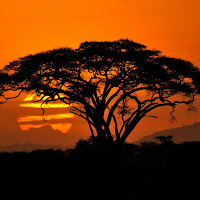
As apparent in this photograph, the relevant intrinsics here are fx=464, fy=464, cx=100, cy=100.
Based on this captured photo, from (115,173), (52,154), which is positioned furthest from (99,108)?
(115,173)

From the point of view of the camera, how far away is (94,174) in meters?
26.6

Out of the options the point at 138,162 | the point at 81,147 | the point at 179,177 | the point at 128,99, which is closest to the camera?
the point at 179,177

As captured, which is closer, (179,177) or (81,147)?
(179,177)

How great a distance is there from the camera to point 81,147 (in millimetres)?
35875

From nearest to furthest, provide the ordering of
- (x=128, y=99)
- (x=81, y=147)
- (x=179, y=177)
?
(x=179, y=177), (x=81, y=147), (x=128, y=99)

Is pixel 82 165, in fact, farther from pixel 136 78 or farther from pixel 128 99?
pixel 128 99

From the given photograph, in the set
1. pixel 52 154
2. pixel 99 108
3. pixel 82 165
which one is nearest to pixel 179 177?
pixel 82 165

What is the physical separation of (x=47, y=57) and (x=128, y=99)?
9.48 metres

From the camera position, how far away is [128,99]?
147 ft

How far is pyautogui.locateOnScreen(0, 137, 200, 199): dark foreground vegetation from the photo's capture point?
73.0 feet

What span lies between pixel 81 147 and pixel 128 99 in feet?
34.6

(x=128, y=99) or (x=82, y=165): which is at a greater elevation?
(x=128, y=99)

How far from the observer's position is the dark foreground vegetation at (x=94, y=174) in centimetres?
2227

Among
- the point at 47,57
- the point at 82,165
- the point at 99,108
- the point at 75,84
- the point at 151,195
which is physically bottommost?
the point at 151,195
